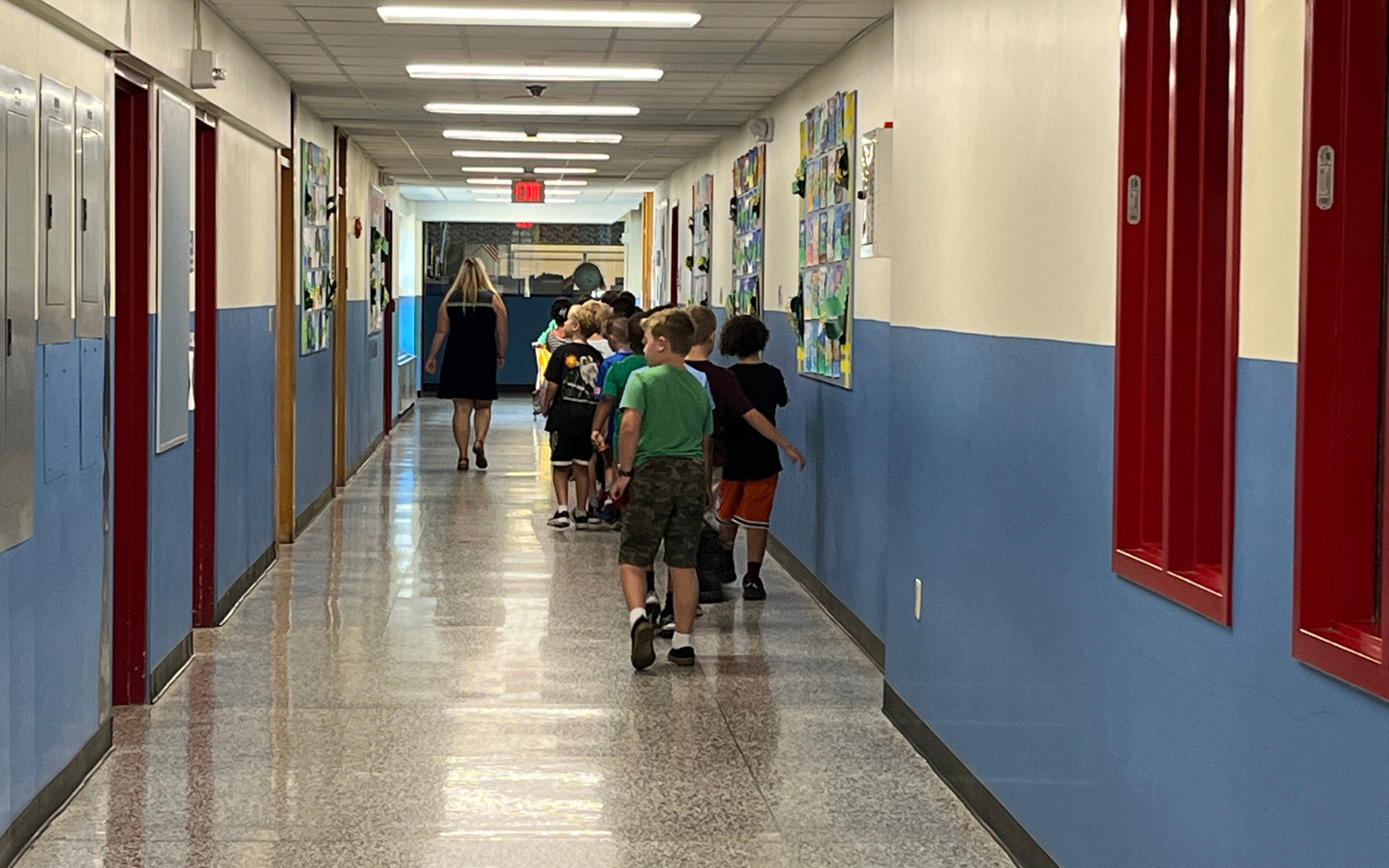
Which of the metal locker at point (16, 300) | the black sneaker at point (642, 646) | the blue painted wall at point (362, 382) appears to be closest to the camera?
the metal locker at point (16, 300)

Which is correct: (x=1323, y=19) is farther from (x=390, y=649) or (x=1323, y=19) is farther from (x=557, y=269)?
(x=557, y=269)

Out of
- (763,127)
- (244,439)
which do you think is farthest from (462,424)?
(244,439)

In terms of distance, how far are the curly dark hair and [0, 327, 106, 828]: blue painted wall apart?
3638 millimetres

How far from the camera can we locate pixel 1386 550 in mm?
2529

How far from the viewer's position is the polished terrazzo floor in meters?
4.54

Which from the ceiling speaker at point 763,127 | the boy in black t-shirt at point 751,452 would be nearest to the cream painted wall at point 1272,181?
the boy in black t-shirt at point 751,452

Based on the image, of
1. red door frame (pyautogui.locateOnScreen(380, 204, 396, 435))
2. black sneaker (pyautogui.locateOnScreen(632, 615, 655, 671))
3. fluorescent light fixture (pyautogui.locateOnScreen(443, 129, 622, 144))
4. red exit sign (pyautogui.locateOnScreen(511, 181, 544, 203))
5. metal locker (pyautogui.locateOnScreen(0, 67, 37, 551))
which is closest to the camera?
metal locker (pyautogui.locateOnScreen(0, 67, 37, 551))

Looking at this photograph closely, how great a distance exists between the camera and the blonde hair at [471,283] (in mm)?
14617

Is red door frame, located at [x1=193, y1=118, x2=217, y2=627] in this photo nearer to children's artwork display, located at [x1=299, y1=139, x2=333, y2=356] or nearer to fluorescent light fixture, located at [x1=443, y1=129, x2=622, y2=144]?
children's artwork display, located at [x1=299, y1=139, x2=333, y2=356]

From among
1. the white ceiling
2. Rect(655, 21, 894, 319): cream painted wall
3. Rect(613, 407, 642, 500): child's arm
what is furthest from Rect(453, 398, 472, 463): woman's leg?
Rect(613, 407, 642, 500): child's arm

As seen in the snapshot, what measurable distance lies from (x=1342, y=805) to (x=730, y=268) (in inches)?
388

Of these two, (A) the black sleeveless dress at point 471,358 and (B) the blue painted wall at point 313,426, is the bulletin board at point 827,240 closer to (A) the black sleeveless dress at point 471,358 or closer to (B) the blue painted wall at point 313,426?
(B) the blue painted wall at point 313,426

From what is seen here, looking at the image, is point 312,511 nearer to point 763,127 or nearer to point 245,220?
point 245,220

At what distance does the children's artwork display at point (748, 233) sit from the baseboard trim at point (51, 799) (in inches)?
230
